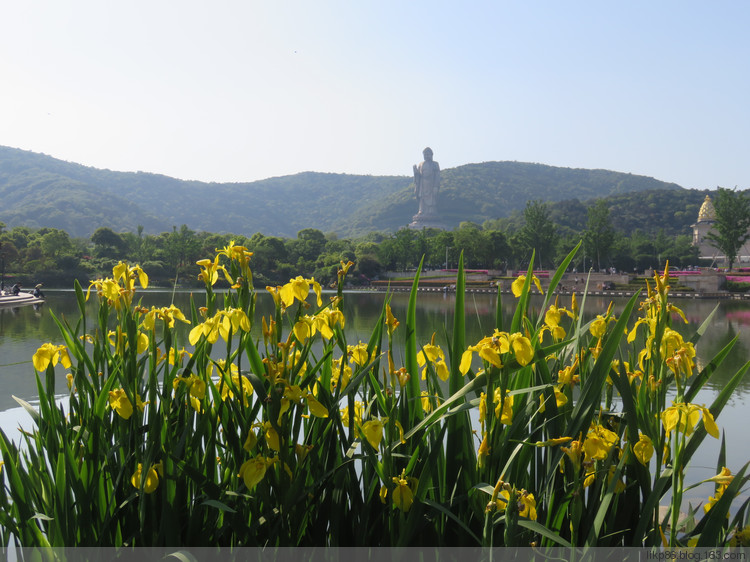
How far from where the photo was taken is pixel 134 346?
3.34ft

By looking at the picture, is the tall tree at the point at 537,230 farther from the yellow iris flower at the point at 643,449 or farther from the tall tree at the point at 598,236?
the yellow iris flower at the point at 643,449

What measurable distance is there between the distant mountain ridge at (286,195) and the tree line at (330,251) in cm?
5312

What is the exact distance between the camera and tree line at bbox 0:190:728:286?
123 ft

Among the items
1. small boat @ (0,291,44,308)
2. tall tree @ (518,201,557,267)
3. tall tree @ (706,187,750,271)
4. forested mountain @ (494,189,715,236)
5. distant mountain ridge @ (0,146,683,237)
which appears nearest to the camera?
small boat @ (0,291,44,308)

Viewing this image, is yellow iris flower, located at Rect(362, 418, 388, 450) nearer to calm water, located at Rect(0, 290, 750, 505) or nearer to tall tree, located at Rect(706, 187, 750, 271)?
calm water, located at Rect(0, 290, 750, 505)

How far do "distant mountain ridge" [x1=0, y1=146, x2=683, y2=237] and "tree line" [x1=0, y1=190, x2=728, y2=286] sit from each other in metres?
53.1

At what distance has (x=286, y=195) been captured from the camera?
130000mm

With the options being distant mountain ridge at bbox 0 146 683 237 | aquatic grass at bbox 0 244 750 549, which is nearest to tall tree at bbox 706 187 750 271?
aquatic grass at bbox 0 244 750 549

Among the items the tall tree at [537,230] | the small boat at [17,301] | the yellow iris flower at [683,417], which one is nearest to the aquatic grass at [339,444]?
the yellow iris flower at [683,417]

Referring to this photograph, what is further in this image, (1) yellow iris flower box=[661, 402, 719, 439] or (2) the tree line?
(2) the tree line

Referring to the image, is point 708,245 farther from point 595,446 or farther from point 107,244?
point 595,446

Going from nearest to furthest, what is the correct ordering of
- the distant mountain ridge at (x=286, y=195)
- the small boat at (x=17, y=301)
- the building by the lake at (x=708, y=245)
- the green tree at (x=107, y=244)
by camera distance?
1. the small boat at (x=17, y=301)
2. the green tree at (x=107, y=244)
3. the building by the lake at (x=708, y=245)
4. the distant mountain ridge at (x=286, y=195)

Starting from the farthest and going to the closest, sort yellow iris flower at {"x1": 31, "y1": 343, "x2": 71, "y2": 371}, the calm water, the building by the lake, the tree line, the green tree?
the building by the lake → the green tree → the tree line → the calm water → yellow iris flower at {"x1": 31, "y1": 343, "x2": 71, "y2": 371}

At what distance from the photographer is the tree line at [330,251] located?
37.4 metres
